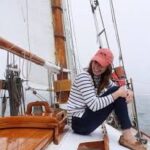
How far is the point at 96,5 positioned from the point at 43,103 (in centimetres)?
152

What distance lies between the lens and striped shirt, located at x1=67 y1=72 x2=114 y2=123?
110 inches

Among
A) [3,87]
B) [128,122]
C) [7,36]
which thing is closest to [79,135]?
[128,122]

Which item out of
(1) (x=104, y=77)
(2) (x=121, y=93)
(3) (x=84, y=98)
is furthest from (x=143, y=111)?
(2) (x=121, y=93)

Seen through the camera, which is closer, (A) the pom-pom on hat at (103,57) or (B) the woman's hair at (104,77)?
(A) the pom-pom on hat at (103,57)

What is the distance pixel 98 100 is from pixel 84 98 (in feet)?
0.43

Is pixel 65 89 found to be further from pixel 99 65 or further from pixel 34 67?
pixel 99 65

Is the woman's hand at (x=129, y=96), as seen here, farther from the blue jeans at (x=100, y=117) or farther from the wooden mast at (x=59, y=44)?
the wooden mast at (x=59, y=44)

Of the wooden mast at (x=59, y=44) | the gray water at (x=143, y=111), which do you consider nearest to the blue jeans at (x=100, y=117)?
the wooden mast at (x=59, y=44)

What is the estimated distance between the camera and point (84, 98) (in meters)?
2.89

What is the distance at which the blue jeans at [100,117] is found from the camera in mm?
2811

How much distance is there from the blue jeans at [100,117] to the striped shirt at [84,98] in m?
0.04

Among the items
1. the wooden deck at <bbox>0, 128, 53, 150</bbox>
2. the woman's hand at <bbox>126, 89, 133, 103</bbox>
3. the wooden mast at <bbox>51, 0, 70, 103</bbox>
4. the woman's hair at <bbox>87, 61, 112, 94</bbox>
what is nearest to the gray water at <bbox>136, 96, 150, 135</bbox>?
the wooden mast at <bbox>51, 0, 70, 103</bbox>

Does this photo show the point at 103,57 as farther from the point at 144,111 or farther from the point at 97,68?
the point at 144,111

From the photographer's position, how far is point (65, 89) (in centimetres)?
474
